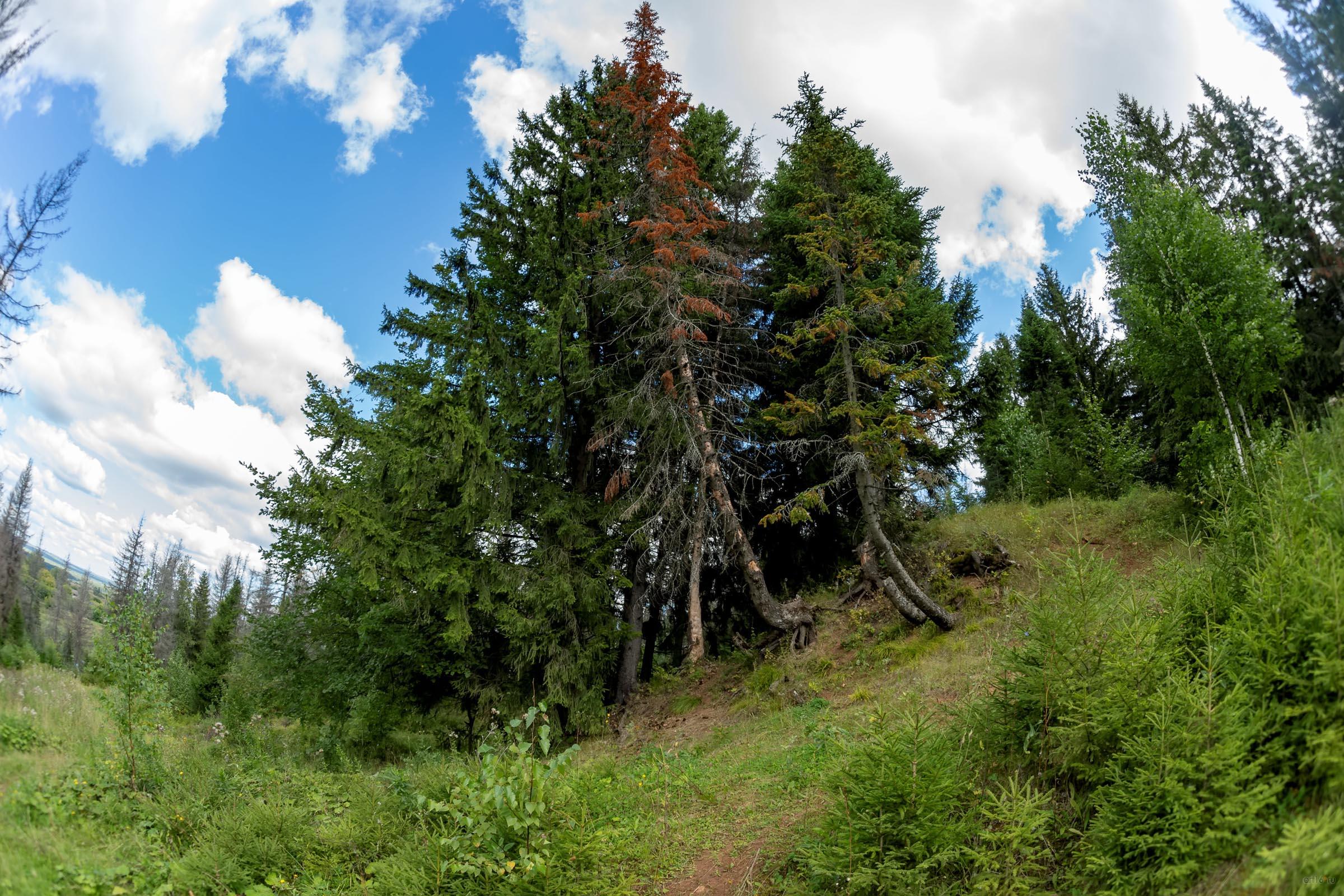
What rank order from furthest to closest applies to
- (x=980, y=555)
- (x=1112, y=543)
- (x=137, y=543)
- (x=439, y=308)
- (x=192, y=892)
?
(x=137, y=543) → (x=439, y=308) → (x=1112, y=543) → (x=980, y=555) → (x=192, y=892)

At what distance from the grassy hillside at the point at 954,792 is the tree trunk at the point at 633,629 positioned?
20.3ft

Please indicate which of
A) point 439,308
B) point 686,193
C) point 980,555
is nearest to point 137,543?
point 439,308

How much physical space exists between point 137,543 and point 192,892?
88127 millimetres

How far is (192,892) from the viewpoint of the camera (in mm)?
4418

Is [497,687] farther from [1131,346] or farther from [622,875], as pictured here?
[1131,346]

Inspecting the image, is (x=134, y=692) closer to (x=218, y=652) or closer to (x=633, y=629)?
(x=633, y=629)

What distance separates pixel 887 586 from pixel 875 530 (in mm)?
1183

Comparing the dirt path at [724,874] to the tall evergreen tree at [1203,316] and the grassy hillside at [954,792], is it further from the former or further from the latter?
the tall evergreen tree at [1203,316]

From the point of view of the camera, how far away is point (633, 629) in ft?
43.7

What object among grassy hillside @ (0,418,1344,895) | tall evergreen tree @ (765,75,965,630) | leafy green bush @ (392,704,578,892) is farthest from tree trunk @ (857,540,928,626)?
leafy green bush @ (392,704,578,892)

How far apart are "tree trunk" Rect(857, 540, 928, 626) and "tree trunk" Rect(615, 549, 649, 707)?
16.3ft

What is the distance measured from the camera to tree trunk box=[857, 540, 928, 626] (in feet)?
36.3

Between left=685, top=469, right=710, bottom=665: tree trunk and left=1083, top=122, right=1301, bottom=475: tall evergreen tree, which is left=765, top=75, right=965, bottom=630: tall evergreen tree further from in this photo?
left=1083, top=122, right=1301, bottom=475: tall evergreen tree

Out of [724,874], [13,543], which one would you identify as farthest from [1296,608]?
[13,543]
